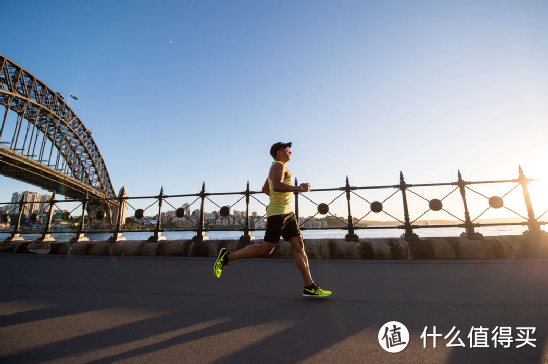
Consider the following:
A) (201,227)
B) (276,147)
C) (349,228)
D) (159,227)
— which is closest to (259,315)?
(276,147)

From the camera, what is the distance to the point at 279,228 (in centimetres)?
291

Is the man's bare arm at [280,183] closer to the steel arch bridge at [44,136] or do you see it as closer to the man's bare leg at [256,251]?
the man's bare leg at [256,251]

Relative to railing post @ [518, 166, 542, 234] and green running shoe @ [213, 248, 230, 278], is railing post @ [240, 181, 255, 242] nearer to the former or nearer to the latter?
green running shoe @ [213, 248, 230, 278]

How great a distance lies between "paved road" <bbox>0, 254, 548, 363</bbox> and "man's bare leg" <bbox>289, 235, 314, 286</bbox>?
8.5 inches

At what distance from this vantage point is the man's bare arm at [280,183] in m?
2.91

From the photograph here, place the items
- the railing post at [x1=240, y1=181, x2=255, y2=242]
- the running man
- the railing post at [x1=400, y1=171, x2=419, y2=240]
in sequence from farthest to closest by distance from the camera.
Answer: the railing post at [x1=240, y1=181, x2=255, y2=242]
the railing post at [x1=400, y1=171, x2=419, y2=240]
the running man

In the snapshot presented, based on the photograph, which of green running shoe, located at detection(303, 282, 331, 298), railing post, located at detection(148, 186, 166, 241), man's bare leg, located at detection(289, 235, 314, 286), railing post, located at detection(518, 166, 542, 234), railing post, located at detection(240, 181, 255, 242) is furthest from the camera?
railing post, located at detection(148, 186, 166, 241)

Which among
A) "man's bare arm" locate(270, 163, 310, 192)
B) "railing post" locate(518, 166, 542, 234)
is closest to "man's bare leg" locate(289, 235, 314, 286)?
"man's bare arm" locate(270, 163, 310, 192)

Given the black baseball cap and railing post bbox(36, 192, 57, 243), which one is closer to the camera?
the black baseball cap

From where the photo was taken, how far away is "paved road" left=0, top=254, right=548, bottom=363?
1.46 metres

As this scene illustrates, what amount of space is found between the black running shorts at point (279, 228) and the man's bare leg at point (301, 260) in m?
0.08

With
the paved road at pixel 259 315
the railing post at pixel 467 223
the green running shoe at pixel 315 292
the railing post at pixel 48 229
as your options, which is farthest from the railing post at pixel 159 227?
the railing post at pixel 467 223

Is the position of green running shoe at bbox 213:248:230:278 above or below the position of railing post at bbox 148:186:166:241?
below

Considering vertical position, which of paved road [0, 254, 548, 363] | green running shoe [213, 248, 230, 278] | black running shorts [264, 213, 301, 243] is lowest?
paved road [0, 254, 548, 363]
